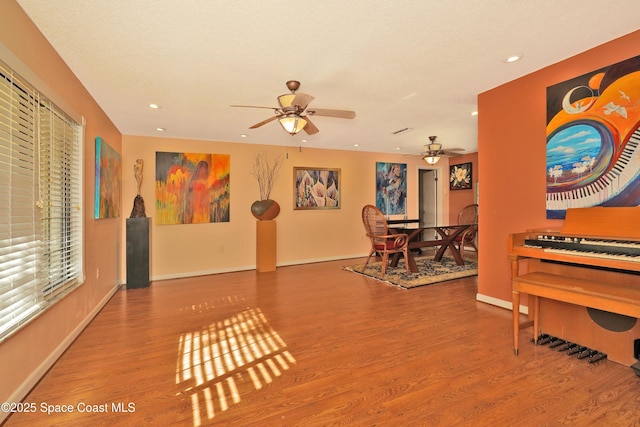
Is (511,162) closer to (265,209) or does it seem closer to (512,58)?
(512,58)

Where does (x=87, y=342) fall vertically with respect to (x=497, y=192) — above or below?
below

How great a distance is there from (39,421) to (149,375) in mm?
556

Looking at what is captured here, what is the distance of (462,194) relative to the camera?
7438 millimetres

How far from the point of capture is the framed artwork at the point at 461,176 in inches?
285

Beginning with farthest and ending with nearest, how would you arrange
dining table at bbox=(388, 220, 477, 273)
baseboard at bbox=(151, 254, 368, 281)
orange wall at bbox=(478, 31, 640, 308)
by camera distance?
baseboard at bbox=(151, 254, 368, 281)
dining table at bbox=(388, 220, 477, 273)
orange wall at bbox=(478, 31, 640, 308)

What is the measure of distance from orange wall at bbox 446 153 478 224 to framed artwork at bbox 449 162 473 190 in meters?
0.07

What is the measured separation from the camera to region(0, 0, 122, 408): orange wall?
172 cm

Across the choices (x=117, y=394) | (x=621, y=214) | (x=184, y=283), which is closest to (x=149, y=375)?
(x=117, y=394)

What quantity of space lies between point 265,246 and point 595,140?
4.51 meters

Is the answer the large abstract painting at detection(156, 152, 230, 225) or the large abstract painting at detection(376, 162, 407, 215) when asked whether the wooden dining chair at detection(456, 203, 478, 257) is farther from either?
the large abstract painting at detection(156, 152, 230, 225)

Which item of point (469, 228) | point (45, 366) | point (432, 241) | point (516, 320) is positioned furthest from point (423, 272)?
point (45, 366)

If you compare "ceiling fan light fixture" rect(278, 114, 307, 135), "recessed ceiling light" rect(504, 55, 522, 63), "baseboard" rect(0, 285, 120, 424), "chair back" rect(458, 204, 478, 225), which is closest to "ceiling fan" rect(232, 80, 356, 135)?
"ceiling fan light fixture" rect(278, 114, 307, 135)

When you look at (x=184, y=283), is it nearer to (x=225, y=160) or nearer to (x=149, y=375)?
(x=225, y=160)

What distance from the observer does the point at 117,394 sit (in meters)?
1.85
